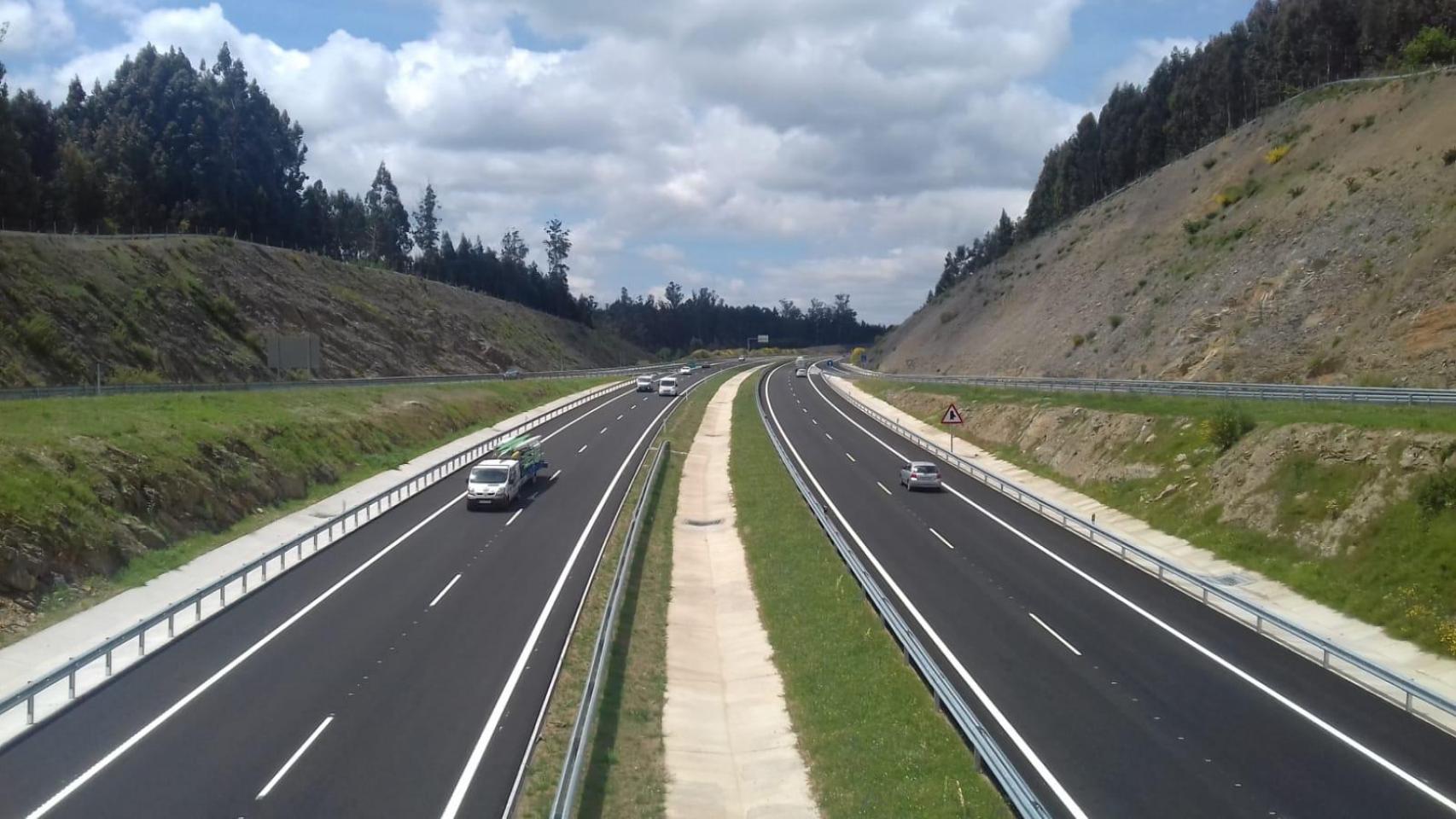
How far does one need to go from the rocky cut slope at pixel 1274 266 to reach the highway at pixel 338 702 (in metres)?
38.4

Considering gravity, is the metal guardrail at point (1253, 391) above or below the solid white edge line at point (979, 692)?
above

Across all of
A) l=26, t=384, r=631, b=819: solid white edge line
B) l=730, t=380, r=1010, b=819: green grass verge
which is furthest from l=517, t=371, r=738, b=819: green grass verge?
l=26, t=384, r=631, b=819: solid white edge line

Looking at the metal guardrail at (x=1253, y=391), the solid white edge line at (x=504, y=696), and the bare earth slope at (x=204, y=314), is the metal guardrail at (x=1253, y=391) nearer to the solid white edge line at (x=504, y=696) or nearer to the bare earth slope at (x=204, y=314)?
the solid white edge line at (x=504, y=696)

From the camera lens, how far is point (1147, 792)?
14203 mm

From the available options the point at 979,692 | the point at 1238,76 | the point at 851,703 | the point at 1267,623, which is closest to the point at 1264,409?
the point at 1267,623

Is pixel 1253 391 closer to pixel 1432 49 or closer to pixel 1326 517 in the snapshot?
pixel 1326 517

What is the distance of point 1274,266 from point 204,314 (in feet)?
Result: 219

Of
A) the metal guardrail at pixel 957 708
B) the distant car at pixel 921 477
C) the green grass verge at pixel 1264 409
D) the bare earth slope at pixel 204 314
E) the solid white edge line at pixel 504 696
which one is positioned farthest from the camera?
the bare earth slope at pixel 204 314

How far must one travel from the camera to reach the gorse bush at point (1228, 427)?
3556 cm

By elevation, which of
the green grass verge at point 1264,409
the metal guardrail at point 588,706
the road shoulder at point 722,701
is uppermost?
the green grass verge at point 1264,409

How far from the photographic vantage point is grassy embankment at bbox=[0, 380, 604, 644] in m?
25.5

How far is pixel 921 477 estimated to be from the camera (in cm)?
4450

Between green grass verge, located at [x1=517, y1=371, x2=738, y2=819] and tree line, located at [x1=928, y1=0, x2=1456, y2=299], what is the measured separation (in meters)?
81.4

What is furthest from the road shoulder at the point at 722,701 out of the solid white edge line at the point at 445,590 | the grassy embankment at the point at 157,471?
the grassy embankment at the point at 157,471
